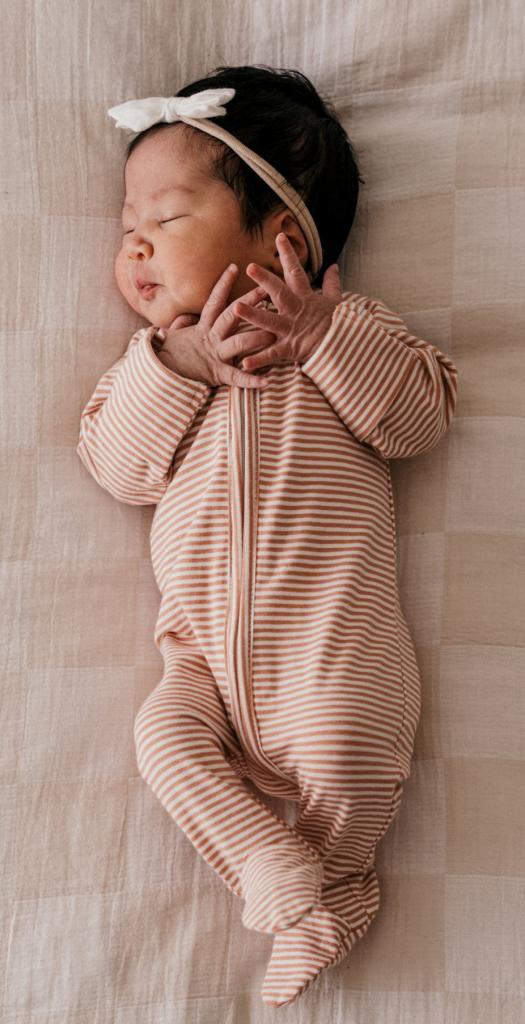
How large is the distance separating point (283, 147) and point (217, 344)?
0.97 feet

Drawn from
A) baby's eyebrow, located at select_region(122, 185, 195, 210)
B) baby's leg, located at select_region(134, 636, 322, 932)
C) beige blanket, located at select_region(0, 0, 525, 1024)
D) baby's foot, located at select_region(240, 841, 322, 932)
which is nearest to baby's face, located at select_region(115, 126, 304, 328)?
baby's eyebrow, located at select_region(122, 185, 195, 210)

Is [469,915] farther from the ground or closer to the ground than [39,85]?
closer to the ground

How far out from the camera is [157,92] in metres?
1.52

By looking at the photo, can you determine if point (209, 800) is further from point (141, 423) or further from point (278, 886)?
point (141, 423)

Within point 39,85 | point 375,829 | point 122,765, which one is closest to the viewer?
point 375,829

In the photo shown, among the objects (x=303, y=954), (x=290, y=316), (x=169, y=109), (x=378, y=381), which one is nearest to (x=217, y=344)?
(x=290, y=316)

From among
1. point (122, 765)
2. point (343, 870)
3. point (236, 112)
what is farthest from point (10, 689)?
point (236, 112)

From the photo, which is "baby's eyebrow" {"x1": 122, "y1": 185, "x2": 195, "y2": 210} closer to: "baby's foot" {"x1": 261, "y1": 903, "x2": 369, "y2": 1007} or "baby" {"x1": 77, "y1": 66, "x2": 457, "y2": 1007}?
→ "baby" {"x1": 77, "y1": 66, "x2": 457, "y2": 1007}

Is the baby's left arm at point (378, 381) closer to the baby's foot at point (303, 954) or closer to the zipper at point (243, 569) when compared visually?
the zipper at point (243, 569)

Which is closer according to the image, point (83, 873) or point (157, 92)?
point (83, 873)

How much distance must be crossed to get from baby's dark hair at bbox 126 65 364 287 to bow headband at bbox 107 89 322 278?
0.01m

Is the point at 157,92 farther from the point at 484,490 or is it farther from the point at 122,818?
the point at 122,818

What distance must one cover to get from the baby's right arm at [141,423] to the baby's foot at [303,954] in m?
0.57

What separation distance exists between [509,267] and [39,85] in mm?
717
